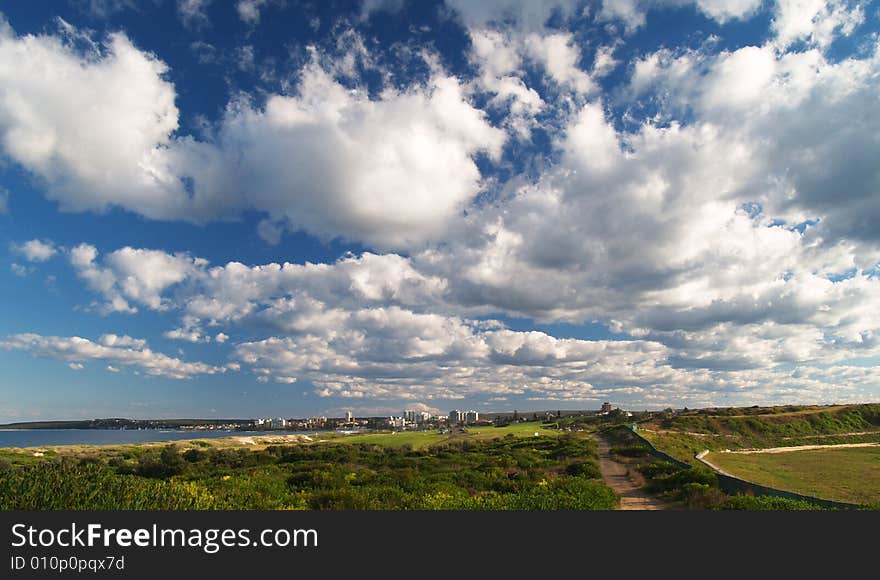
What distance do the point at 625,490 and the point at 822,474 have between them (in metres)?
16.8

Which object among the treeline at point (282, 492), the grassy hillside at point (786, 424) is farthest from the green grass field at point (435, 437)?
the treeline at point (282, 492)

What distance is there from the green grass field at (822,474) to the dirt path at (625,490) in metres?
7.56

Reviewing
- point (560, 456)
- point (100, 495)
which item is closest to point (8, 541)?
point (100, 495)

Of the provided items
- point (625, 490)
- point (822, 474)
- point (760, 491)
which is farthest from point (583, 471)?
point (822, 474)

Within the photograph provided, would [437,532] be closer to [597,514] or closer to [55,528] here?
[597,514]

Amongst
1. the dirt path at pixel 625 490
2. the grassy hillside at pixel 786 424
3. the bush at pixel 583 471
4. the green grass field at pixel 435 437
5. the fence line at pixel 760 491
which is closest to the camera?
the fence line at pixel 760 491

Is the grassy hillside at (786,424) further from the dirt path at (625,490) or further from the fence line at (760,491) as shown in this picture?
the fence line at (760,491)

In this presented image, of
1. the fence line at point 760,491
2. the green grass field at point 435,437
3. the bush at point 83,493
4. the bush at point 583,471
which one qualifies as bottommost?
the green grass field at point 435,437

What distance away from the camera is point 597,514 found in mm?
13133

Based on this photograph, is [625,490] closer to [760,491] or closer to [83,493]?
[760,491]

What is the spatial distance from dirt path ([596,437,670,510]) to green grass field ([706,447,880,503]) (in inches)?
298

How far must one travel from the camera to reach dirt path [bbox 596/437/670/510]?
83.3 ft

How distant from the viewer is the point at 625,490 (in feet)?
102

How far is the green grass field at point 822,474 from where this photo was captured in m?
26.9
